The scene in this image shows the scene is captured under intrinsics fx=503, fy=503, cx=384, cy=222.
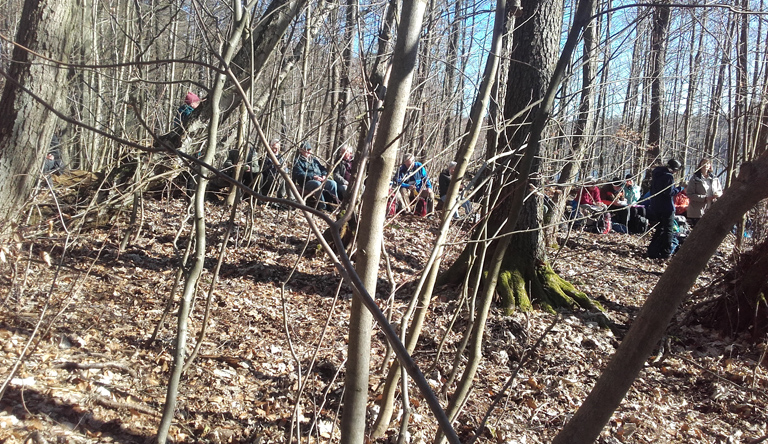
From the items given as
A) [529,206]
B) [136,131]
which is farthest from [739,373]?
[136,131]

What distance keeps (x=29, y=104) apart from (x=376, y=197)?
13.1ft

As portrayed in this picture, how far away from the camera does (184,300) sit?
237cm

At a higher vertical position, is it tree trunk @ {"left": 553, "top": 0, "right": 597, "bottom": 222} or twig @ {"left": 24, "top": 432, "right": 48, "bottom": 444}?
tree trunk @ {"left": 553, "top": 0, "right": 597, "bottom": 222}

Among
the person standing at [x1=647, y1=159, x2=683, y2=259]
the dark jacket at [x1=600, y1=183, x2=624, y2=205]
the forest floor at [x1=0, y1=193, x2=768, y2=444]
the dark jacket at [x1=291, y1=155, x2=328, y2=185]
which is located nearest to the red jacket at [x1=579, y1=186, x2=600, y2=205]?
the dark jacket at [x1=600, y1=183, x2=624, y2=205]

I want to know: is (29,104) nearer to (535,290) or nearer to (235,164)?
(235,164)

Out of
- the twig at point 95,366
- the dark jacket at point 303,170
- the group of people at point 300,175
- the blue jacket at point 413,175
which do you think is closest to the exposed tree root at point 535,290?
the blue jacket at point 413,175

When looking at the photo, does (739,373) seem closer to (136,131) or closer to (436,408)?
(436,408)

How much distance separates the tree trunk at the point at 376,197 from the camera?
1.64 meters

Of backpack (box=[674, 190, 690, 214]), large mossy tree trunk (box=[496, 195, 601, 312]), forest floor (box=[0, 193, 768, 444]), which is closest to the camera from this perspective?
forest floor (box=[0, 193, 768, 444])

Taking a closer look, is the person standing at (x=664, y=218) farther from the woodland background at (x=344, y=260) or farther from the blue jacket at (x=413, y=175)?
the blue jacket at (x=413, y=175)

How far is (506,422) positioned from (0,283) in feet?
13.1

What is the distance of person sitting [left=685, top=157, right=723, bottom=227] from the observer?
8.65m

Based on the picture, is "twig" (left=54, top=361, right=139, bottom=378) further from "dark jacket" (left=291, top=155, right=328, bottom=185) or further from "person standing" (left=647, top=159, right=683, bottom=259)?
"person standing" (left=647, top=159, right=683, bottom=259)

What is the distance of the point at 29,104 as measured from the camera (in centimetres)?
424
